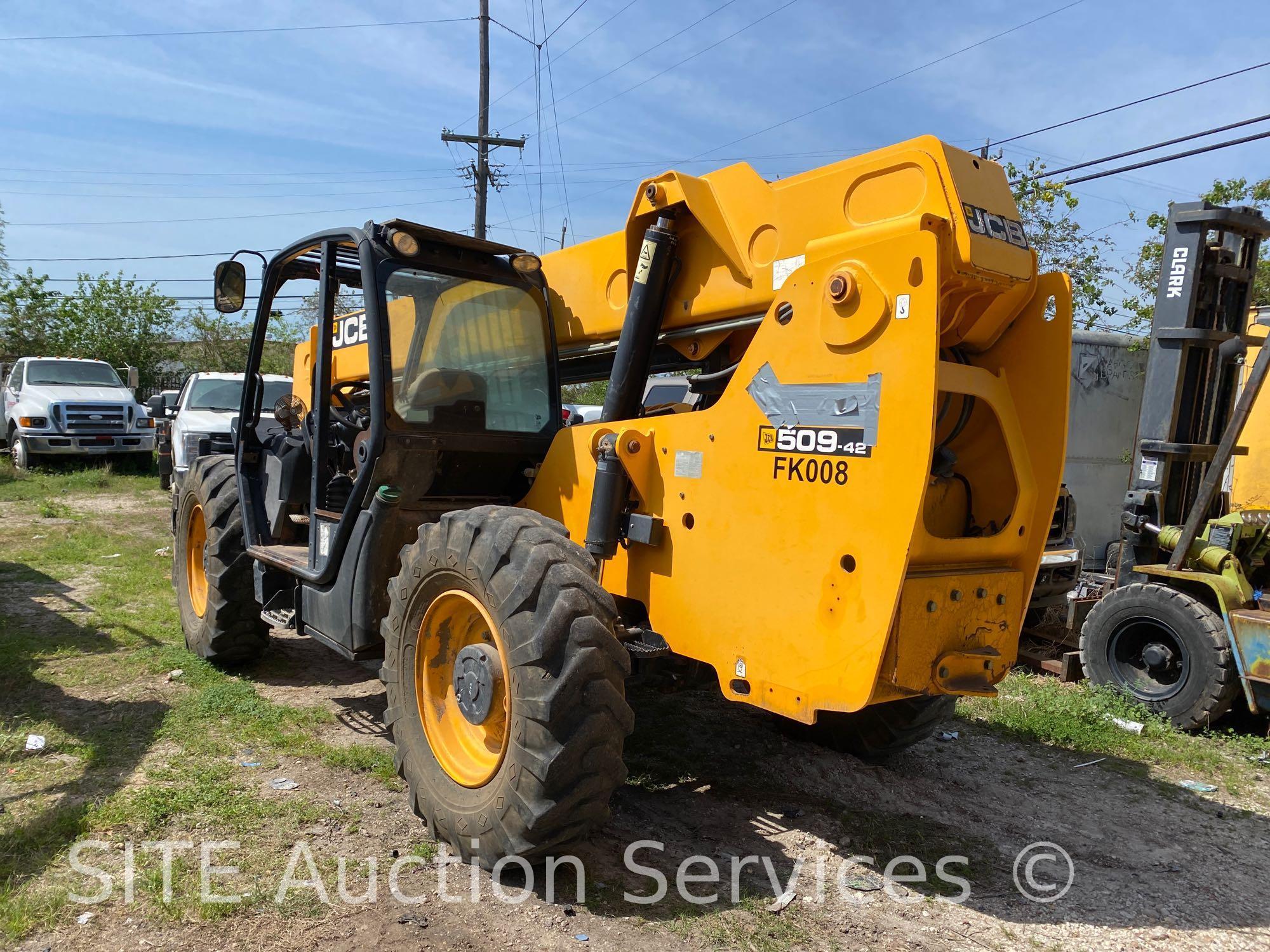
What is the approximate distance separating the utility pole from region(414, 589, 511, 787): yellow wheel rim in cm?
2146

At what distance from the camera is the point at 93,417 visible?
17.7 m

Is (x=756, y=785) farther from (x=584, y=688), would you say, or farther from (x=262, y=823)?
(x=262, y=823)

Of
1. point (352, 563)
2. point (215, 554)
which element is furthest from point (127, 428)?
point (352, 563)

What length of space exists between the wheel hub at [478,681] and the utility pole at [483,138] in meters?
21.7

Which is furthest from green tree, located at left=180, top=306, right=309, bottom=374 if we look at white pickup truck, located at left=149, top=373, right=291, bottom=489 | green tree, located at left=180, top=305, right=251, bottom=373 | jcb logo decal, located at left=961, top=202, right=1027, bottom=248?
jcb logo decal, located at left=961, top=202, right=1027, bottom=248

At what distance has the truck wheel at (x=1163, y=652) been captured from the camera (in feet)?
18.9

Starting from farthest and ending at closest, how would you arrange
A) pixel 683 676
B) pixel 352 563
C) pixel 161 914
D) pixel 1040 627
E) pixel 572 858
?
pixel 1040 627
pixel 352 563
pixel 683 676
pixel 572 858
pixel 161 914

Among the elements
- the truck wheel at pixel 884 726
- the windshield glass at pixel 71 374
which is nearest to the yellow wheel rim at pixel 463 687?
the truck wheel at pixel 884 726

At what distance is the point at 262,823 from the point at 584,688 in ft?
5.48

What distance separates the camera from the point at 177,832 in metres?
3.74

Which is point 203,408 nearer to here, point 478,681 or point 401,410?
point 401,410

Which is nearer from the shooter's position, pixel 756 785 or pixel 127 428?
pixel 756 785

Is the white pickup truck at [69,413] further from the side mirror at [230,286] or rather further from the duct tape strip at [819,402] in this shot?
the duct tape strip at [819,402]

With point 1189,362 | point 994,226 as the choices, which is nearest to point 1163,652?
point 1189,362
